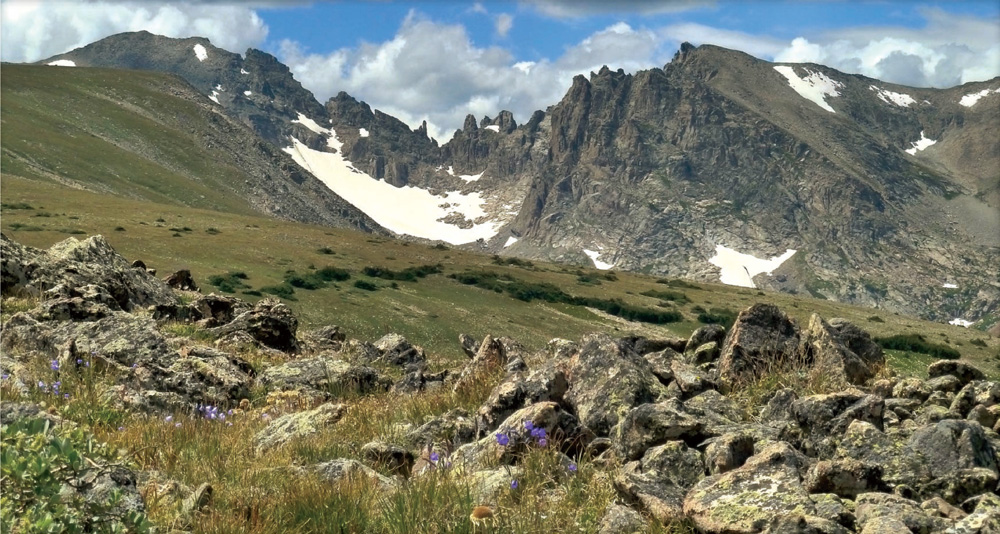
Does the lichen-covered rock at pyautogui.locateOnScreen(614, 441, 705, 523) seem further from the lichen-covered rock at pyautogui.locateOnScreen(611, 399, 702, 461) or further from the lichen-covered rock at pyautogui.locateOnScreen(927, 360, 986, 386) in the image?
the lichen-covered rock at pyautogui.locateOnScreen(927, 360, 986, 386)

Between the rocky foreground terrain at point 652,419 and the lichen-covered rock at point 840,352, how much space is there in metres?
0.03

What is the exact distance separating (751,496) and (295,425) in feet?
18.7

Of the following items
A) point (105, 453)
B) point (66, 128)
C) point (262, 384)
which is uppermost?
point (66, 128)

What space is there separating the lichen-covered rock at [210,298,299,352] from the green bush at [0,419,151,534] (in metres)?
15.1

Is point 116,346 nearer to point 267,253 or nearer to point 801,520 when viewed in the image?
point 801,520

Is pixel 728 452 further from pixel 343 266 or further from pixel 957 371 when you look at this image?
pixel 343 266

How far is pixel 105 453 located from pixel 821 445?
585 cm

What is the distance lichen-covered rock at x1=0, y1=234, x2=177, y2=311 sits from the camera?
2014 cm

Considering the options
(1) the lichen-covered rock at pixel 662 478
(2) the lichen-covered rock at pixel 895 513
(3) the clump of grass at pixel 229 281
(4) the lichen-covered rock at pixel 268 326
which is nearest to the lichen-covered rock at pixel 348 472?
(1) the lichen-covered rock at pixel 662 478

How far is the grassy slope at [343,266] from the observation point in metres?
79.4

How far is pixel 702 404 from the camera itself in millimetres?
8797

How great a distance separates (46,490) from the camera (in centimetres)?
430

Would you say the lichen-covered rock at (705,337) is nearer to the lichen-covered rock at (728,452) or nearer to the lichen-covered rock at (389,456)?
the lichen-covered rock at (728,452)

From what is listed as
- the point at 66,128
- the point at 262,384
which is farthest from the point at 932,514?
the point at 66,128
